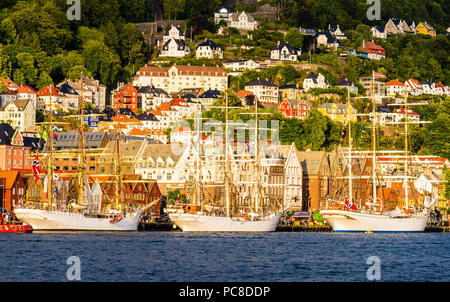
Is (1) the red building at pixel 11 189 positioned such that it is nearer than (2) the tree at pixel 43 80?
Yes

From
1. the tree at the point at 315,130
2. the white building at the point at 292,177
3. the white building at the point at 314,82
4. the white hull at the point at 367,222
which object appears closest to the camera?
the white hull at the point at 367,222

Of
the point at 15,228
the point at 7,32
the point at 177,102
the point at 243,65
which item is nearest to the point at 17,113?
the point at 7,32

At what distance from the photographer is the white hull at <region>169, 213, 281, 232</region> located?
275 ft

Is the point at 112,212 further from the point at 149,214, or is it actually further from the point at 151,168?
the point at 151,168

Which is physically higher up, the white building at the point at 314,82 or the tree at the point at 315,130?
the white building at the point at 314,82

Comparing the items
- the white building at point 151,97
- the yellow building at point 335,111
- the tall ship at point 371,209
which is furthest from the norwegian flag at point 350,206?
the white building at point 151,97

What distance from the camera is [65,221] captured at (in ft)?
276

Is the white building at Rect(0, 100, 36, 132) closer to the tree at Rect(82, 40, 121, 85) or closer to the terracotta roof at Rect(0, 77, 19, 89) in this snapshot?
the terracotta roof at Rect(0, 77, 19, 89)

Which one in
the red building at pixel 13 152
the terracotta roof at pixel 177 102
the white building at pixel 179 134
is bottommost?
the red building at pixel 13 152

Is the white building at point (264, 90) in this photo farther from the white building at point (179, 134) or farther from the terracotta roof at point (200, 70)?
the white building at point (179, 134)

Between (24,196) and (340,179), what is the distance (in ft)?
115

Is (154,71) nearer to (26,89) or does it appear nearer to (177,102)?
(177,102)

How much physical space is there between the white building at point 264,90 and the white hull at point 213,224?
Answer: 9689cm

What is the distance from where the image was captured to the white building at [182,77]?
630ft
